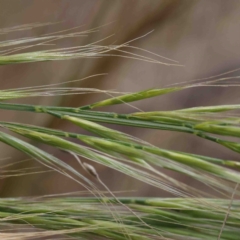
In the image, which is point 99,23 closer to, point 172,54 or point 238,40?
point 172,54

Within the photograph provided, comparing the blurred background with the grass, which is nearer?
the grass

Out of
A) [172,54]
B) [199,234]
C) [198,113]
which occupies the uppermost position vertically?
[172,54]

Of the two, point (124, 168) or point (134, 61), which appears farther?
point (134, 61)

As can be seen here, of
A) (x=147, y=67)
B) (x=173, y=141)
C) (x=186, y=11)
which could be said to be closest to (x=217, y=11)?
(x=186, y=11)

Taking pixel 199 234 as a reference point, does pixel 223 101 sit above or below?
above
